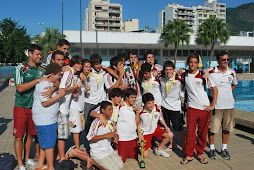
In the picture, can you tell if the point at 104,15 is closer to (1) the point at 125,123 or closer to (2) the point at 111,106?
(1) the point at 125,123

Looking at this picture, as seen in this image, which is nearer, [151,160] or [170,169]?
[170,169]

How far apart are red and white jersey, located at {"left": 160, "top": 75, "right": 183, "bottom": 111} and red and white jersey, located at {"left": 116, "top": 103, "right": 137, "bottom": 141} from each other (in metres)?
0.79

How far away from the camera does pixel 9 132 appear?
6402 millimetres

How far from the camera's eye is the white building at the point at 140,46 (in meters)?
27.7

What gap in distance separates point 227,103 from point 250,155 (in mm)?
1168

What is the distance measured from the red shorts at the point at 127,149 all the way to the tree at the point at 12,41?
34395 millimetres

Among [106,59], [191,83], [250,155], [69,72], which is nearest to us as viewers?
[69,72]

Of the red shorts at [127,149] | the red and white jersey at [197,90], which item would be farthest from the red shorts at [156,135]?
the red and white jersey at [197,90]

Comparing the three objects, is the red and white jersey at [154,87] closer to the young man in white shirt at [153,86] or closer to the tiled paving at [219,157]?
the young man in white shirt at [153,86]

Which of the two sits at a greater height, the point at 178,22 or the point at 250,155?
the point at 178,22

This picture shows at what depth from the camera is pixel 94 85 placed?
459 centimetres

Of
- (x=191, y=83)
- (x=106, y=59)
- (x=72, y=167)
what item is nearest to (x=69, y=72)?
(x=72, y=167)

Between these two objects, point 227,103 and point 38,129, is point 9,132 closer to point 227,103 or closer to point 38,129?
point 38,129

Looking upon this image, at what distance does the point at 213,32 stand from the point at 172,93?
31609 millimetres
